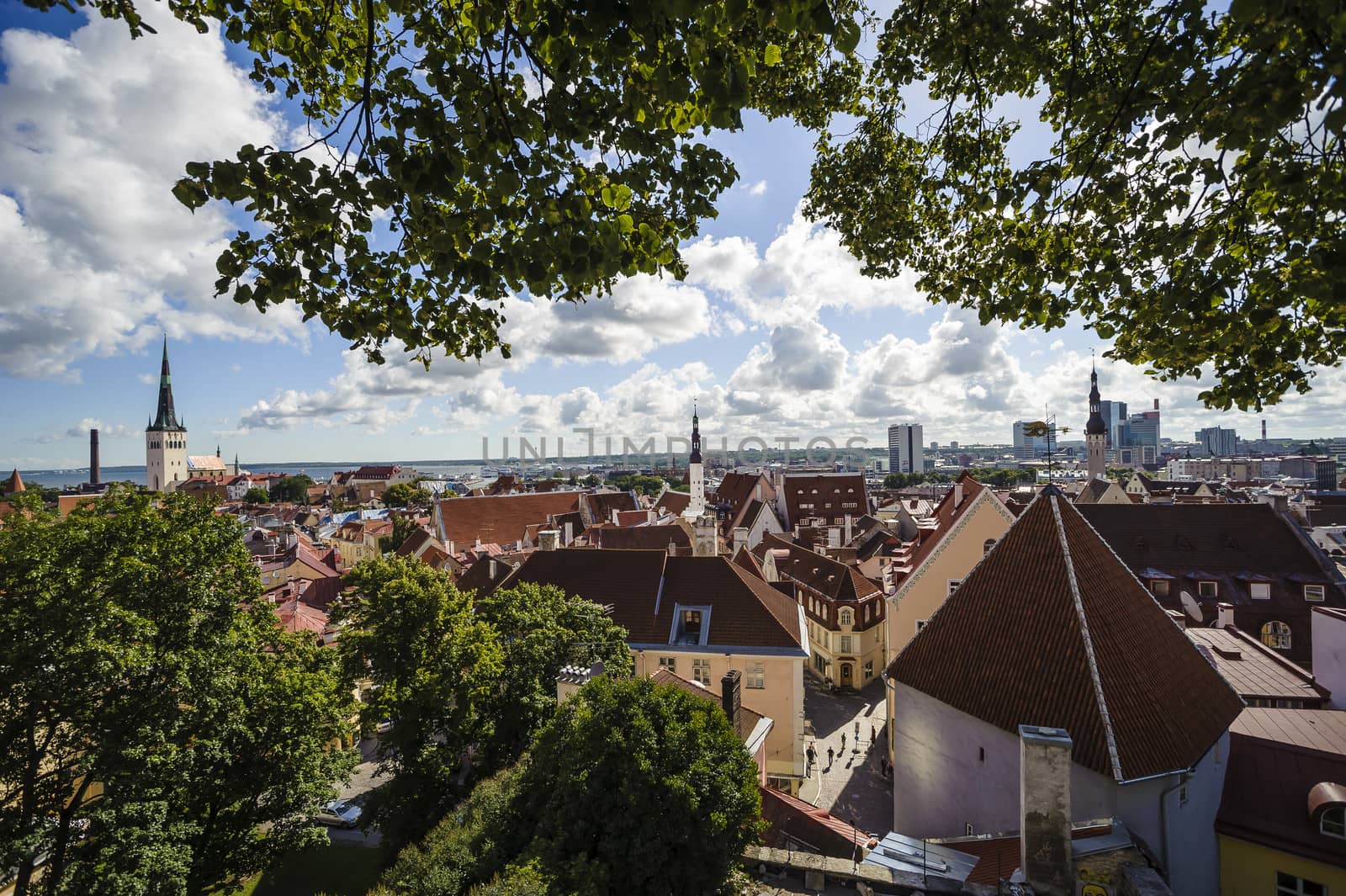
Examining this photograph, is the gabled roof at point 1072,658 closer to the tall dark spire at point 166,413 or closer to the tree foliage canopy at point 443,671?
the tree foliage canopy at point 443,671

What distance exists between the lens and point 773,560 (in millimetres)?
37125

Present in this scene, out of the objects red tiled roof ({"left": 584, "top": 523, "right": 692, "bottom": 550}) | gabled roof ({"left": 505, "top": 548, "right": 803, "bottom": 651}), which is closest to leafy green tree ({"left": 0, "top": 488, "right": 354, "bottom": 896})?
gabled roof ({"left": 505, "top": 548, "right": 803, "bottom": 651})

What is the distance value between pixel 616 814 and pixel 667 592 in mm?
14062

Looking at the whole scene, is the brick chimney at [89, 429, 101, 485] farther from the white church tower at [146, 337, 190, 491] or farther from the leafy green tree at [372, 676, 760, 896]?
the leafy green tree at [372, 676, 760, 896]

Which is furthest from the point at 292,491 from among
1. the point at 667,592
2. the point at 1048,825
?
the point at 1048,825

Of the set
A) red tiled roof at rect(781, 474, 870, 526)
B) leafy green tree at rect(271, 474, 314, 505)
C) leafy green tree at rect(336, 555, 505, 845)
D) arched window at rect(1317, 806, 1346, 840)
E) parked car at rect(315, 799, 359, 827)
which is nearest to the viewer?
arched window at rect(1317, 806, 1346, 840)

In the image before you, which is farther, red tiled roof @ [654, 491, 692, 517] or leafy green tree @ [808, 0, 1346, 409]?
red tiled roof @ [654, 491, 692, 517]

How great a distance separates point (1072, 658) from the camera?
10.8 metres

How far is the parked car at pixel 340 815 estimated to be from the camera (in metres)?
19.7

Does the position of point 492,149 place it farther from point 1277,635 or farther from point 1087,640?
point 1277,635

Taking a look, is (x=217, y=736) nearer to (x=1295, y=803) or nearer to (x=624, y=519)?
(x=1295, y=803)

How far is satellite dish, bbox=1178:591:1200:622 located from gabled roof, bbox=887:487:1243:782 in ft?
64.6

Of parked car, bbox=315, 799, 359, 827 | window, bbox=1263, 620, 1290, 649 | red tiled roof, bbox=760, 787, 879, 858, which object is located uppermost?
red tiled roof, bbox=760, 787, 879, 858

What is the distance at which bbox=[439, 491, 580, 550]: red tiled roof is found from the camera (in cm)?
4850
